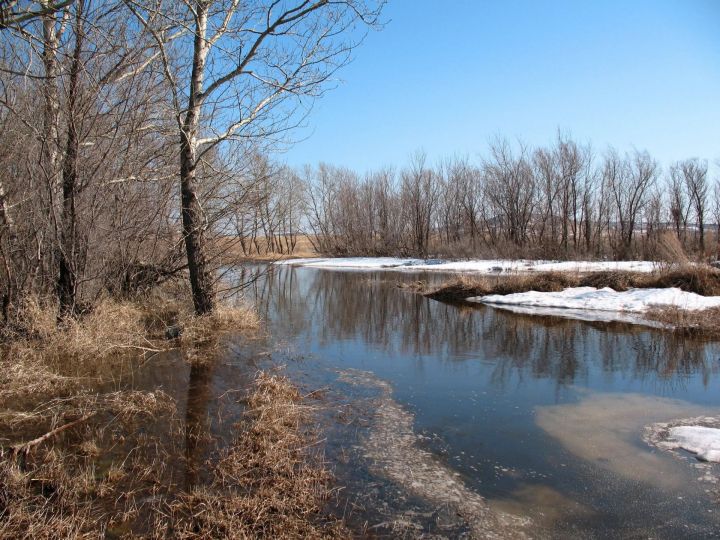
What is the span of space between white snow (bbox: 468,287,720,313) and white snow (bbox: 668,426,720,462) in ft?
31.8

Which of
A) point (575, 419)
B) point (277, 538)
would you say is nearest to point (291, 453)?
point (277, 538)

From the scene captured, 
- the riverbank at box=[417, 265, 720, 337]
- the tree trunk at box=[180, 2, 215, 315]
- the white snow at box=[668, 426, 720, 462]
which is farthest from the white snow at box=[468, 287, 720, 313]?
the tree trunk at box=[180, 2, 215, 315]

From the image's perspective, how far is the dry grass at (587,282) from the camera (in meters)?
15.6

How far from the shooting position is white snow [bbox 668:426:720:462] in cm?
472

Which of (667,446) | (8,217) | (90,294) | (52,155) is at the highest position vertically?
(52,155)

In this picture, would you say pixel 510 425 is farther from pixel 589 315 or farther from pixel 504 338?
pixel 589 315

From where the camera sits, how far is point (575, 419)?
19.0 ft

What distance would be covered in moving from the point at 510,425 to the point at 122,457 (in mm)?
4099

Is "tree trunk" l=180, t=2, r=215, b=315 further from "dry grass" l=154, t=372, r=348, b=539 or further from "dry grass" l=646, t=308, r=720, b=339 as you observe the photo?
"dry grass" l=646, t=308, r=720, b=339

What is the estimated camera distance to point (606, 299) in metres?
15.6

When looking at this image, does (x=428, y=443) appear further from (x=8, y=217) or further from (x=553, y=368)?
(x=8, y=217)

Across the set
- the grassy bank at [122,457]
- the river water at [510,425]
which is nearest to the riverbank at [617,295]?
the river water at [510,425]

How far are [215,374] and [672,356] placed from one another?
845 cm

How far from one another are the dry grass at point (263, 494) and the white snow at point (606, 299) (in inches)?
500
